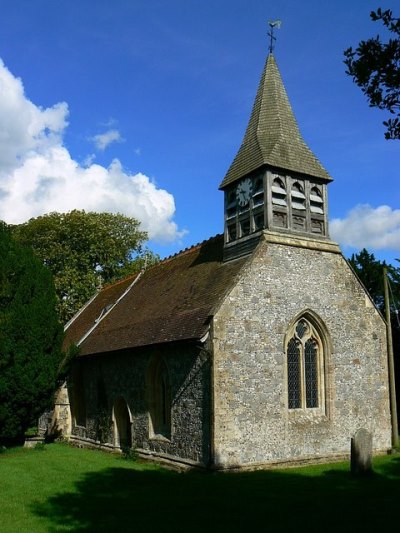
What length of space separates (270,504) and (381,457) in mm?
8118

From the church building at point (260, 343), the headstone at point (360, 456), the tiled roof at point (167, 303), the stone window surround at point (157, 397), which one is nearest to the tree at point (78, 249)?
the tiled roof at point (167, 303)

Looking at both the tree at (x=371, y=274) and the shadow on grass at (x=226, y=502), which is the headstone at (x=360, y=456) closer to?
the shadow on grass at (x=226, y=502)

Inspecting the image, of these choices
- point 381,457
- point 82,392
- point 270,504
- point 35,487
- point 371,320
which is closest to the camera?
point 270,504

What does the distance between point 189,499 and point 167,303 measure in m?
8.98

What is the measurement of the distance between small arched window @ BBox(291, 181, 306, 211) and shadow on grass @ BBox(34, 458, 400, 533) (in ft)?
26.9

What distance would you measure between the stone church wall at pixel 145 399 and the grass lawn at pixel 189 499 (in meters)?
0.93

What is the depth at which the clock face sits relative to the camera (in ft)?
61.9

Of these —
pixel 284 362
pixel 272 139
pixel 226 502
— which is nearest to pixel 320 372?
pixel 284 362

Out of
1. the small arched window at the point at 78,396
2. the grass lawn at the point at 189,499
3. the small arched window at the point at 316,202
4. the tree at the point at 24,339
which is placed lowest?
the grass lawn at the point at 189,499

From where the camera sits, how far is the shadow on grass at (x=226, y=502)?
962 cm

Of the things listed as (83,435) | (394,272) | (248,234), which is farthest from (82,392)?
(394,272)

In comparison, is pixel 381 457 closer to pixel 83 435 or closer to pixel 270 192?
pixel 270 192

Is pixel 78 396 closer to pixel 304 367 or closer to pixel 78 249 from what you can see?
pixel 304 367

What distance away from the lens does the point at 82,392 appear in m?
24.5
